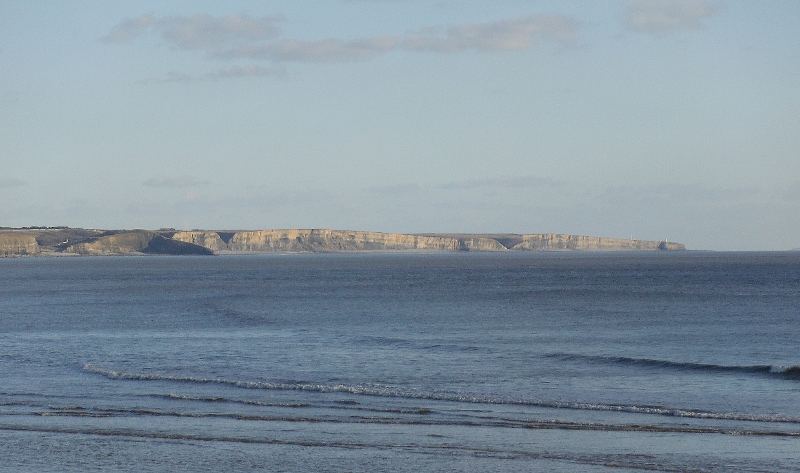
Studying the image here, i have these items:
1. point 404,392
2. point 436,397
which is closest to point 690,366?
point 436,397

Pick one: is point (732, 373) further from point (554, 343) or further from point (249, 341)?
point (249, 341)

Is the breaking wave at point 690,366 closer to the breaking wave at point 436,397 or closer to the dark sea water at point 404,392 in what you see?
the dark sea water at point 404,392

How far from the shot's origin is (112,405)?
2408 cm

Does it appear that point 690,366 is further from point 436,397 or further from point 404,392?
point 404,392

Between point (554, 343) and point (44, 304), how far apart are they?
159 ft

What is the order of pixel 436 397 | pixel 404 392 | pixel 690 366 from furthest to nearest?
1. pixel 690 366
2. pixel 404 392
3. pixel 436 397

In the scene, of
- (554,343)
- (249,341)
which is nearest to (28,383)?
(249,341)

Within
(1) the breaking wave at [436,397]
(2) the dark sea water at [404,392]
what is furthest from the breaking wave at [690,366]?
(1) the breaking wave at [436,397]

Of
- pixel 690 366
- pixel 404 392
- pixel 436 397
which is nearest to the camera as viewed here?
pixel 436 397

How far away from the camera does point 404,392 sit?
1028 inches

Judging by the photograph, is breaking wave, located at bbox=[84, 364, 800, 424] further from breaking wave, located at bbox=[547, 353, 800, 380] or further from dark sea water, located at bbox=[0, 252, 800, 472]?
breaking wave, located at bbox=[547, 353, 800, 380]

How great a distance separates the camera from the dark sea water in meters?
17.6

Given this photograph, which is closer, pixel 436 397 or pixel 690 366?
pixel 436 397

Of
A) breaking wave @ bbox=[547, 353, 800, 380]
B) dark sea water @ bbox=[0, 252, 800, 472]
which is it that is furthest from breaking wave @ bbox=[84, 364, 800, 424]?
breaking wave @ bbox=[547, 353, 800, 380]
